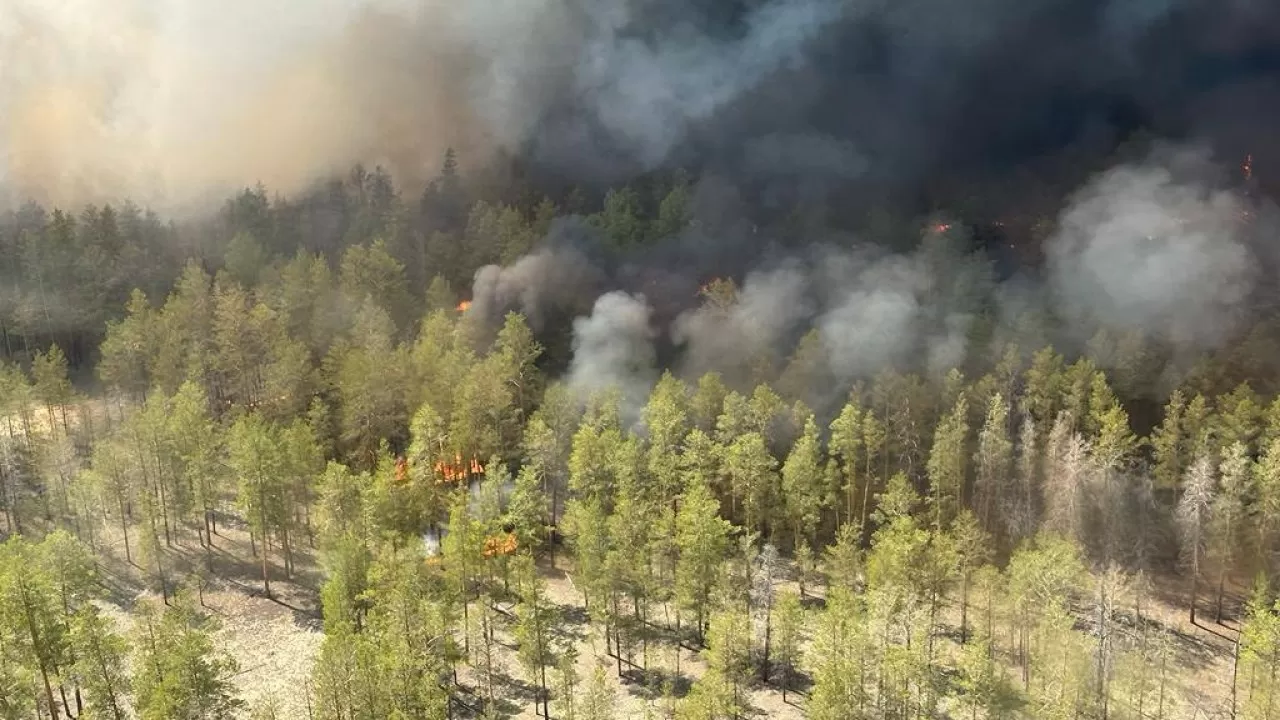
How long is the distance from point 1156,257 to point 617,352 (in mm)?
35865

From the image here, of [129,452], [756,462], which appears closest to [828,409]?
[756,462]

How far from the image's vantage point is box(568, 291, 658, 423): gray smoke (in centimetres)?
6662

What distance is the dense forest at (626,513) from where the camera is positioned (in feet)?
147

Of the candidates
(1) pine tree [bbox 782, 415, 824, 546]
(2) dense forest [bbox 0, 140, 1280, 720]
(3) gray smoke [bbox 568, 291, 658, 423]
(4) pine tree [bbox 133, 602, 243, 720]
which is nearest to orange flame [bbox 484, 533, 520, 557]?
(2) dense forest [bbox 0, 140, 1280, 720]

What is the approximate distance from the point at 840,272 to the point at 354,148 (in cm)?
5156

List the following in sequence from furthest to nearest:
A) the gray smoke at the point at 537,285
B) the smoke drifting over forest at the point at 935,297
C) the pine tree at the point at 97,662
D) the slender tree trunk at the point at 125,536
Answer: the gray smoke at the point at 537,285 → the smoke drifting over forest at the point at 935,297 → the slender tree trunk at the point at 125,536 → the pine tree at the point at 97,662

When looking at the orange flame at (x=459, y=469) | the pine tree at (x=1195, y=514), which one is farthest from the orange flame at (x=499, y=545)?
the pine tree at (x=1195, y=514)

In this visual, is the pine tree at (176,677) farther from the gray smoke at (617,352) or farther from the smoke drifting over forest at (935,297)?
the smoke drifting over forest at (935,297)

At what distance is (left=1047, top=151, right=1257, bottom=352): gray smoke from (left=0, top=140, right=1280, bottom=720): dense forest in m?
2.52

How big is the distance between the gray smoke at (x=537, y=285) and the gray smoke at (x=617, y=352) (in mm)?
2895

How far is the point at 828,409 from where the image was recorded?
64.9m

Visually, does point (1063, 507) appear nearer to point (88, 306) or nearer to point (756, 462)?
point (756, 462)

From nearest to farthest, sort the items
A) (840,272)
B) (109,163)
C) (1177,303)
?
(1177,303) → (840,272) → (109,163)

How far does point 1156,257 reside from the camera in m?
73.5
